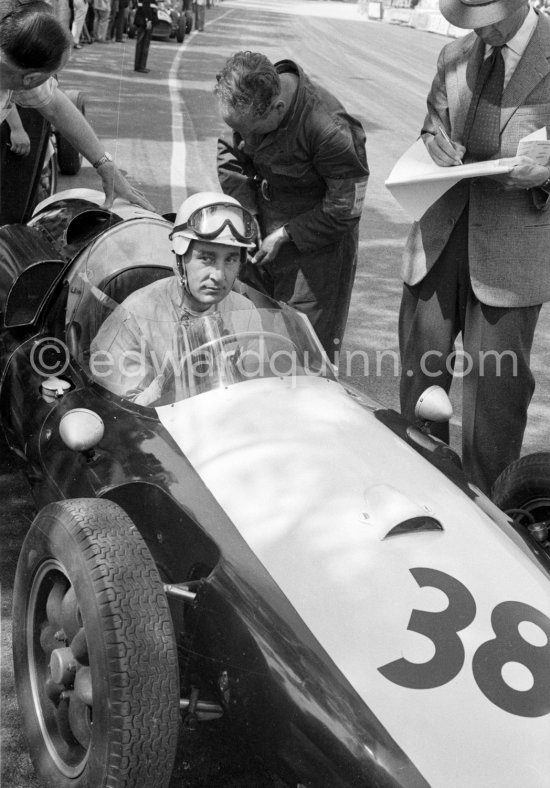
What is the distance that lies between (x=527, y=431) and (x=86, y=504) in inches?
137

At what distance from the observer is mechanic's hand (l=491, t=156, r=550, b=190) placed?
3777 mm

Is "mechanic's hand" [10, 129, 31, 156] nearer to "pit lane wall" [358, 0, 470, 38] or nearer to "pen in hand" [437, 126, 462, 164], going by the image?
"pen in hand" [437, 126, 462, 164]

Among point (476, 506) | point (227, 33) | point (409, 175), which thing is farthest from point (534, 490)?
point (227, 33)

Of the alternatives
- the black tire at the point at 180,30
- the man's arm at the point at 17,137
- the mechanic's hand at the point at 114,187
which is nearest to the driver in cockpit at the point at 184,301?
the mechanic's hand at the point at 114,187

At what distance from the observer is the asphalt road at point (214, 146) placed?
12.0 ft

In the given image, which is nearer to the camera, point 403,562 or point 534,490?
point 403,562

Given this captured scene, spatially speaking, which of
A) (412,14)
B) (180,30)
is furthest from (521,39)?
(412,14)

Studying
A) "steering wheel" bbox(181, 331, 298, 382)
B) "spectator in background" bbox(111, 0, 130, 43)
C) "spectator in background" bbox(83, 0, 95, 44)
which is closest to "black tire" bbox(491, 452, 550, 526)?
"steering wheel" bbox(181, 331, 298, 382)

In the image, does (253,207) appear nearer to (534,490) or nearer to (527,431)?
(527,431)

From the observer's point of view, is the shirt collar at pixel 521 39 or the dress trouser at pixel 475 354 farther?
the dress trouser at pixel 475 354

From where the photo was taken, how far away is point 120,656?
2.49m

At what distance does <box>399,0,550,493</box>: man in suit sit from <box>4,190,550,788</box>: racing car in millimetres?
741

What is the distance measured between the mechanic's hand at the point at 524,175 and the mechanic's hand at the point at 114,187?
2.09m

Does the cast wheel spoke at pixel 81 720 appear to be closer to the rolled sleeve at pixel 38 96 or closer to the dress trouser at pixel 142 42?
the rolled sleeve at pixel 38 96
